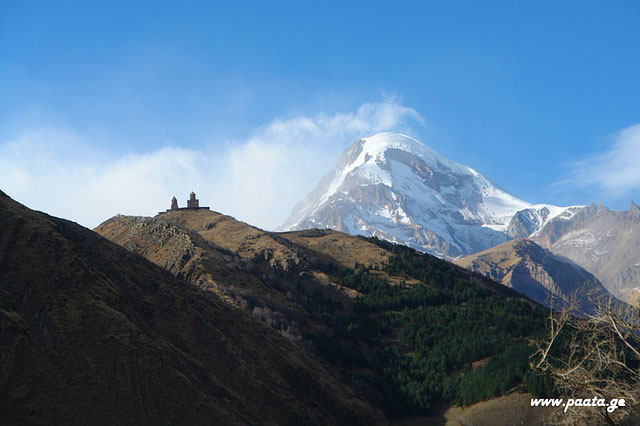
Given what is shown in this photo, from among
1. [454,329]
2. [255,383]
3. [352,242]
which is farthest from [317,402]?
[352,242]

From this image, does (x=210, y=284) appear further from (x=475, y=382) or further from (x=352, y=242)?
(x=352, y=242)

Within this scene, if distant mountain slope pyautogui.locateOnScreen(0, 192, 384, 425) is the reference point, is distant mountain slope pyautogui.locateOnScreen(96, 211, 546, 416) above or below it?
above

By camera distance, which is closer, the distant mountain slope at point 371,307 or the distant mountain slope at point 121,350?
the distant mountain slope at point 121,350

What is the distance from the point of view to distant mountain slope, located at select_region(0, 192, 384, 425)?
2428 cm

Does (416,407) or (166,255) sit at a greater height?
(166,255)

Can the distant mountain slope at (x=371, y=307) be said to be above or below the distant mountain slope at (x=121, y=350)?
above

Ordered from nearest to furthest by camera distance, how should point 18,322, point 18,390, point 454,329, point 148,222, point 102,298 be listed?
point 18,390, point 18,322, point 102,298, point 454,329, point 148,222

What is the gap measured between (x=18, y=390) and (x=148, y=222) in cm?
6158

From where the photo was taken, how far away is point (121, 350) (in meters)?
27.9

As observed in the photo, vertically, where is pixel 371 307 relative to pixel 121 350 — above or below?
above

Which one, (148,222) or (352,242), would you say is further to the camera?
(352,242)

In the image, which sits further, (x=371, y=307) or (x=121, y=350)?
→ (x=371, y=307)

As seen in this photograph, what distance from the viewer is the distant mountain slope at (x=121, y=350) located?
24281mm

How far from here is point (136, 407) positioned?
2567 centimetres
